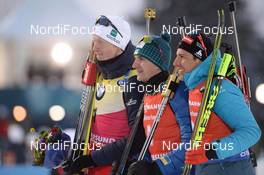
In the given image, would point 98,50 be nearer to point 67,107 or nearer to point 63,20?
point 67,107

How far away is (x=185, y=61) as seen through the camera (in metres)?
5.03

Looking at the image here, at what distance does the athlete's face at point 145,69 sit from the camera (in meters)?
5.37

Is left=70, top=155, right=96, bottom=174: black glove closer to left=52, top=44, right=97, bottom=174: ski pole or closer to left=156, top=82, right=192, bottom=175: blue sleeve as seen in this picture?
left=52, top=44, right=97, bottom=174: ski pole

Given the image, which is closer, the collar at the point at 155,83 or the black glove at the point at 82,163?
the collar at the point at 155,83

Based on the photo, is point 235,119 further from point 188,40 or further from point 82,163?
point 82,163

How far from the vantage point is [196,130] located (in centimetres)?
480

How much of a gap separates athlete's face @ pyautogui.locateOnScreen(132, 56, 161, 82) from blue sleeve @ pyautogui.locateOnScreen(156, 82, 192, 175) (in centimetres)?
32

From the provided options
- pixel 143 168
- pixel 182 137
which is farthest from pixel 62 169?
pixel 182 137

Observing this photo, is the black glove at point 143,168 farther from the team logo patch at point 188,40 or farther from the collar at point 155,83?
the team logo patch at point 188,40

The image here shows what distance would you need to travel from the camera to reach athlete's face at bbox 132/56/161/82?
537cm

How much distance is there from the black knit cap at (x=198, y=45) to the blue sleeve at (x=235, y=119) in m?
0.29

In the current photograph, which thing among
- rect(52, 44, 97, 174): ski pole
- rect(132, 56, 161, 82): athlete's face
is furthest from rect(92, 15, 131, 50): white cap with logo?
rect(132, 56, 161, 82): athlete's face

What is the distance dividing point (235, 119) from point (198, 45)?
1.87 feet

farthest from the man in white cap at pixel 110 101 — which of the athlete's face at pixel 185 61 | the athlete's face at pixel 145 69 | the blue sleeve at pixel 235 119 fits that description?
the blue sleeve at pixel 235 119
